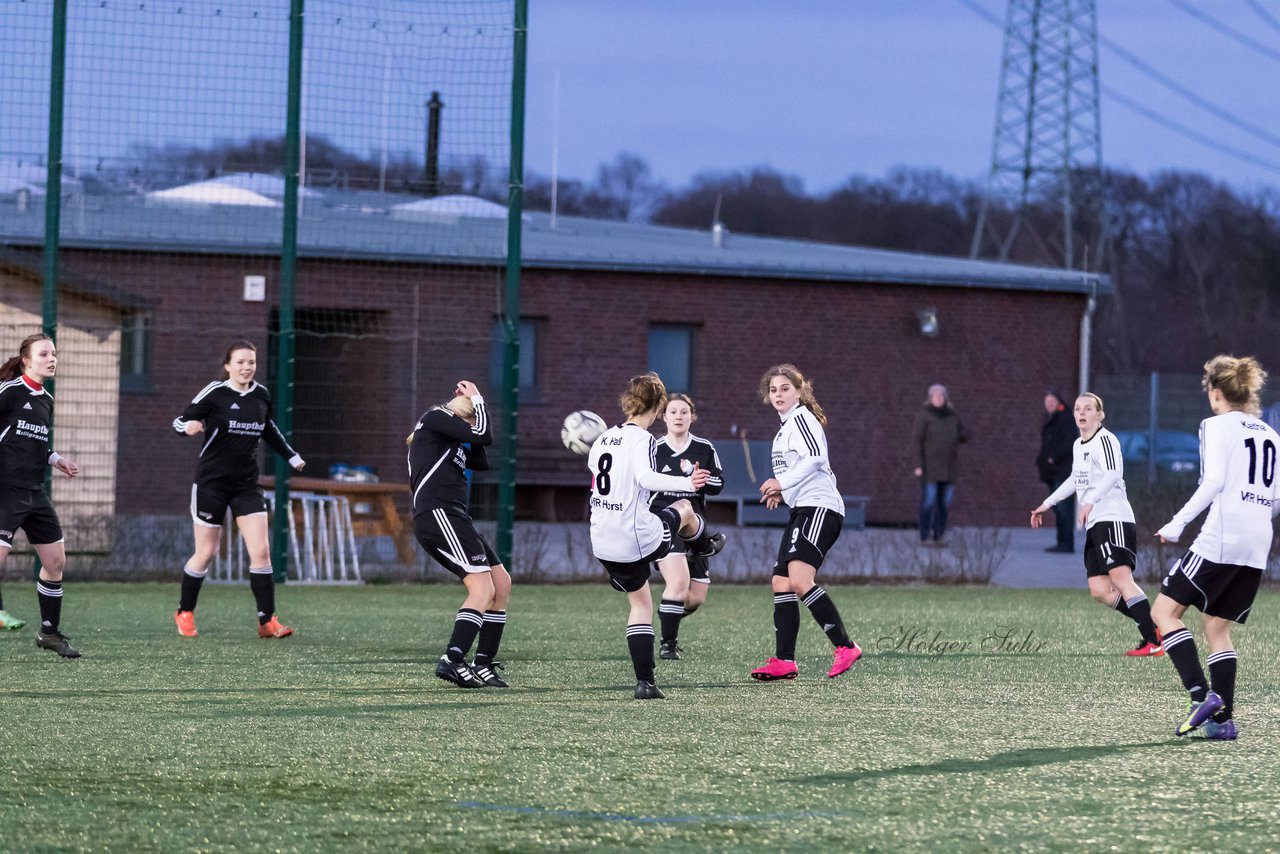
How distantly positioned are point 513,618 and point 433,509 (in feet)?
12.9

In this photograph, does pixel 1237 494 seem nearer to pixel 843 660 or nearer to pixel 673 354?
pixel 843 660

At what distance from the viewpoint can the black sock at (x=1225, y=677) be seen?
23.1ft

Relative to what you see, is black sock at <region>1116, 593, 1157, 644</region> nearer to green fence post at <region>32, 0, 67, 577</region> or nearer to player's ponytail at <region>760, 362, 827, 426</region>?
player's ponytail at <region>760, 362, 827, 426</region>

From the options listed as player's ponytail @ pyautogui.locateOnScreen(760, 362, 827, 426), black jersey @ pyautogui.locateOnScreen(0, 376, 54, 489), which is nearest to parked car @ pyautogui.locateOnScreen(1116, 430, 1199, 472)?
player's ponytail @ pyautogui.locateOnScreen(760, 362, 827, 426)

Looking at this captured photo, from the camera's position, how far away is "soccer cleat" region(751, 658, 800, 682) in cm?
889

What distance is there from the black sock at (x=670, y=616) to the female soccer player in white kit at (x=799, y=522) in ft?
2.51

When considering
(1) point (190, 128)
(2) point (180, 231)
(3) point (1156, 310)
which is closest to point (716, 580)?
(1) point (190, 128)

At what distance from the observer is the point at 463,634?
8.52 meters

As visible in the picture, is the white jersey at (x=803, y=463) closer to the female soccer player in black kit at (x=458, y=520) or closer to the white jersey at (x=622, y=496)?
the white jersey at (x=622, y=496)

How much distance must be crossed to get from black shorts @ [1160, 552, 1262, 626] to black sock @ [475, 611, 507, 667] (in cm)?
351

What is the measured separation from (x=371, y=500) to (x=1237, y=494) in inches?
448

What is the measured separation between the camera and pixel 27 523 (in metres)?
9.77

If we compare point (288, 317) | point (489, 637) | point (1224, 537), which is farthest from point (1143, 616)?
point (288, 317)

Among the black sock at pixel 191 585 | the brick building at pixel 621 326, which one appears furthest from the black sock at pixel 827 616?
the brick building at pixel 621 326
